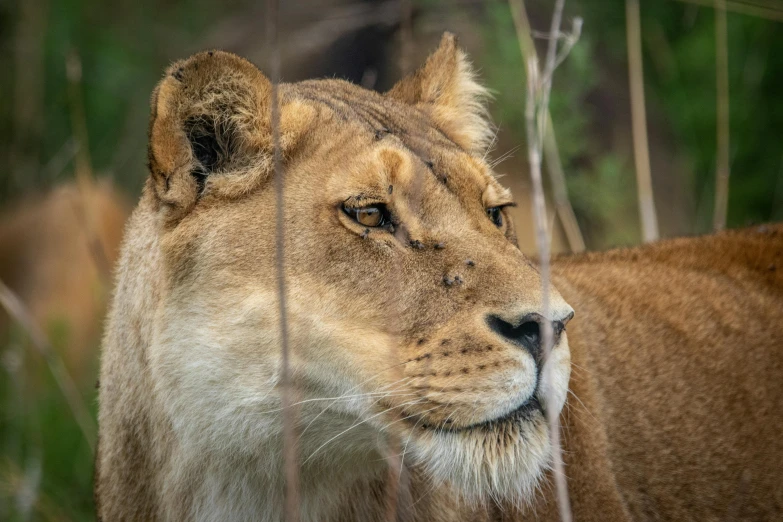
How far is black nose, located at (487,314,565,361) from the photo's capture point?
8.09 feet

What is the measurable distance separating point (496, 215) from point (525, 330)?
744 millimetres

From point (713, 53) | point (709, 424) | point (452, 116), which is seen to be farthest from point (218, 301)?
point (713, 53)

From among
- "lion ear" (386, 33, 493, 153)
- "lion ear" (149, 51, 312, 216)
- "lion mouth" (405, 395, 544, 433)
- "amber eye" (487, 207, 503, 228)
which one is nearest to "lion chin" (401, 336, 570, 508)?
"lion mouth" (405, 395, 544, 433)

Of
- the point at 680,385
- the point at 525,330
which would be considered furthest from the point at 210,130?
the point at 680,385

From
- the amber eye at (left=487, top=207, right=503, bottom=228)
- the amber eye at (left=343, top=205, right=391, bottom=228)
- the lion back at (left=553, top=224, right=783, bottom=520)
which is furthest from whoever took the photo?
the lion back at (left=553, top=224, right=783, bottom=520)

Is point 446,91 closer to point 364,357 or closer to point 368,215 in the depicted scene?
point 368,215

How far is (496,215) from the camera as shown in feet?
10.4

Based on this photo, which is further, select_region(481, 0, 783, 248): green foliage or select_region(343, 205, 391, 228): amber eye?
select_region(481, 0, 783, 248): green foliage

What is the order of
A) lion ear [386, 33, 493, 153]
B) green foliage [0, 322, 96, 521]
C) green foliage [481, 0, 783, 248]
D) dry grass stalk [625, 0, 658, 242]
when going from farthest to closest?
green foliage [481, 0, 783, 248] < dry grass stalk [625, 0, 658, 242] < green foliage [0, 322, 96, 521] < lion ear [386, 33, 493, 153]

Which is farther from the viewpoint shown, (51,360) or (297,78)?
(297,78)

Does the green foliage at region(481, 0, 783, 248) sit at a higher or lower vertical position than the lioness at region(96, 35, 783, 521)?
higher

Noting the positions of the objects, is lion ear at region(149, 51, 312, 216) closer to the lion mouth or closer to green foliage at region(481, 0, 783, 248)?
the lion mouth

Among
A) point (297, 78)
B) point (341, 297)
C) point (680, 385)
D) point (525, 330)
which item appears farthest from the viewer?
point (297, 78)

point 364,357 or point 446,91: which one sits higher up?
point 446,91
